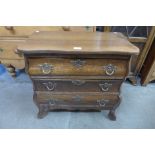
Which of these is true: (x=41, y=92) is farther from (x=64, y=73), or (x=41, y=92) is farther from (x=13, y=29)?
(x=13, y=29)

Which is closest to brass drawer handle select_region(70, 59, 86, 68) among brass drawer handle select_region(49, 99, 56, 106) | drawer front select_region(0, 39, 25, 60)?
brass drawer handle select_region(49, 99, 56, 106)

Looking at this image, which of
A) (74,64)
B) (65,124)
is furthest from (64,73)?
(65,124)

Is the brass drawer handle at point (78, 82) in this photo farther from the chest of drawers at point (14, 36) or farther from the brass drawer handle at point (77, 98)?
the chest of drawers at point (14, 36)

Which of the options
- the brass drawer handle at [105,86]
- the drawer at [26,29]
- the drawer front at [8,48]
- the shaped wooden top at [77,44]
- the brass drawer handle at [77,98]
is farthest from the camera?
the drawer front at [8,48]

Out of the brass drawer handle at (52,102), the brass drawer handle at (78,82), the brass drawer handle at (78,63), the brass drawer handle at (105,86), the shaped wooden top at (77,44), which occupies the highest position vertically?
the shaped wooden top at (77,44)

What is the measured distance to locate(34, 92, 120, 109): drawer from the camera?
1.14 metres

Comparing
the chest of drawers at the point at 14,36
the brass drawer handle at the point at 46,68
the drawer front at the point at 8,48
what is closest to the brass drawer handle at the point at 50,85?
the brass drawer handle at the point at 46,68

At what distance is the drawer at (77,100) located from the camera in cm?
114

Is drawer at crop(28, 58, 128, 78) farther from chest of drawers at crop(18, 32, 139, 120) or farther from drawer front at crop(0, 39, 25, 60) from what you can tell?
drawer front at crop(0, 39, 25, 60)

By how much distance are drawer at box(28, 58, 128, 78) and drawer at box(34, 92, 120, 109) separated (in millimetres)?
225

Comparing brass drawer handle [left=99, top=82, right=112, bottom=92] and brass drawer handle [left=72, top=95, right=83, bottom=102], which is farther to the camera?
brass drawer handle [left=72, top=95, right=83, bottom=102]

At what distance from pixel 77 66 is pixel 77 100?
1.15 ft
